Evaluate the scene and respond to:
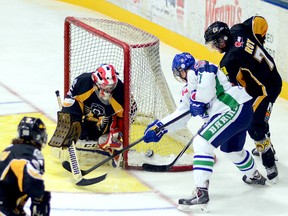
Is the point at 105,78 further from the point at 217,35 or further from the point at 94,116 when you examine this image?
the point at 217,35

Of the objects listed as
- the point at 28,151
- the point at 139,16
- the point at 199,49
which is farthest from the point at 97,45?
the point at 28,151

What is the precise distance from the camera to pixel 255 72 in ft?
24.1

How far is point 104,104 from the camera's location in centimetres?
736

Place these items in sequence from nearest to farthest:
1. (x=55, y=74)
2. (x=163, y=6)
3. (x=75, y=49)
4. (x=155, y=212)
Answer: (x=155, y=212) < (x=75, y=49) < (x=55, y=74) < (x=163, y=6)

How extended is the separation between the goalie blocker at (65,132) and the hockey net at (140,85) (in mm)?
411

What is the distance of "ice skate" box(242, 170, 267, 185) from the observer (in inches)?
283

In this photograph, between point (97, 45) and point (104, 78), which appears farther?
point (97, 45)

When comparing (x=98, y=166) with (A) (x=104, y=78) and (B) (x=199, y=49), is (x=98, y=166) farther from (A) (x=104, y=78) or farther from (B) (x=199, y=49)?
(B) (x=199, y=49)

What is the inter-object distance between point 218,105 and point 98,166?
38.2 inches

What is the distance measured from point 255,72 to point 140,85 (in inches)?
32.6

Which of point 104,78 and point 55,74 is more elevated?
point 104,78

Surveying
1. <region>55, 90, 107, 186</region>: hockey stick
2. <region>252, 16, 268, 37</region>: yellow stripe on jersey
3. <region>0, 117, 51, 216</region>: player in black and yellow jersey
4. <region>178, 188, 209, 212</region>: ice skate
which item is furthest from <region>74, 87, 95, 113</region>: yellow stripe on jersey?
<region>0, 117, 51, 216</region>: player in black and yellow jersey

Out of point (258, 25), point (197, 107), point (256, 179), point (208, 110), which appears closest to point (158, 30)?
point (258, 25)

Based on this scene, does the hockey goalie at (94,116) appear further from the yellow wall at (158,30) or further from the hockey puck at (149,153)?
the yellow wall at (158,30)
